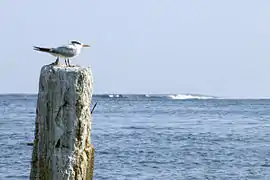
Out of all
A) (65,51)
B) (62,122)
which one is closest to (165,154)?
(65,51)

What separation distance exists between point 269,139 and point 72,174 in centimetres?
2993

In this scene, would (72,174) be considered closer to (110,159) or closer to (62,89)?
(62,89)

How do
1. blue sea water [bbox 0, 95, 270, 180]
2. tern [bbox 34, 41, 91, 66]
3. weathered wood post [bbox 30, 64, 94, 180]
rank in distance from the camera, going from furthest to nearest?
1. blue sea water [bbox 0, 95, 270, 180]
2. tern [bbox 34, 41, 91, 66]
3. weathered wood post [bbox 30, 64, 94, 180]

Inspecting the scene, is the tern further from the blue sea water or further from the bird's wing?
the blue sea water

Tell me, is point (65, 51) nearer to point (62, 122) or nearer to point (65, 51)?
point (65, 51)

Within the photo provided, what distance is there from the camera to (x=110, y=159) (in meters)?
25.8

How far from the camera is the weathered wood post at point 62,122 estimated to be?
6949 mm

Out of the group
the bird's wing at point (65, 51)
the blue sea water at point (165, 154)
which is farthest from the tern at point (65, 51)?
the blue sea water at point (165, 154)

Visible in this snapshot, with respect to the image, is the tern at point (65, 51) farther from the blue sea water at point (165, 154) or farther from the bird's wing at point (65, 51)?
the blue sea water at point (165, 154)

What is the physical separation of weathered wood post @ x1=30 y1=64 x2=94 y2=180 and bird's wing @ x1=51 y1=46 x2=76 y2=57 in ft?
4.33

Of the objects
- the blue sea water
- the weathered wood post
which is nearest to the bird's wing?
the weathered wood post

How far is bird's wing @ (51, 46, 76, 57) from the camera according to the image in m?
8.47

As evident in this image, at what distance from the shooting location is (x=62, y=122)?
696 centimetres

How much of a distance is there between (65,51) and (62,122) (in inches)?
68.6
